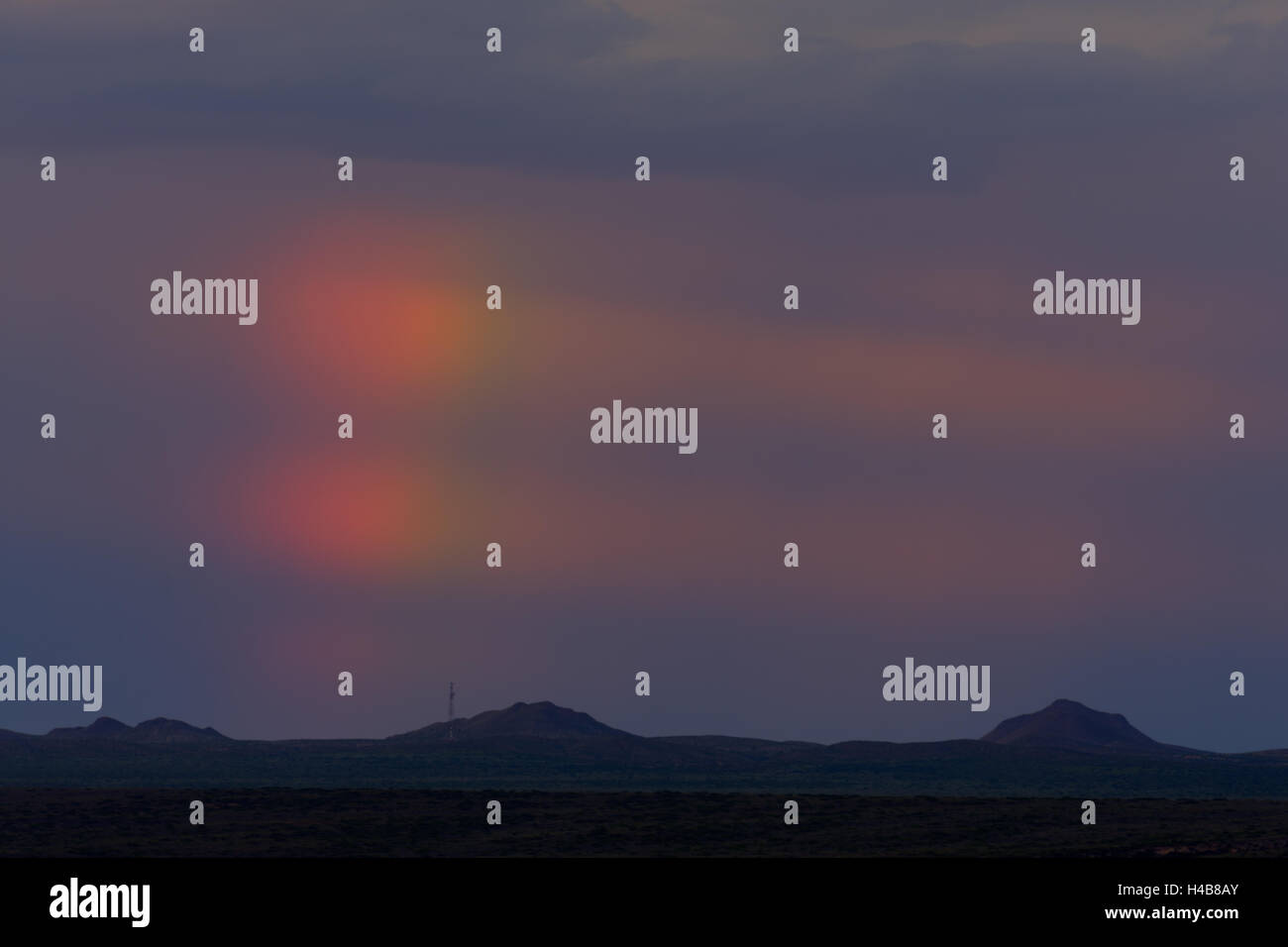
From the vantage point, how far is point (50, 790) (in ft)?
376

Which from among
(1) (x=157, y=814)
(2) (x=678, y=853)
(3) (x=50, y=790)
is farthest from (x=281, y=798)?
(2) (x=678, y=853)

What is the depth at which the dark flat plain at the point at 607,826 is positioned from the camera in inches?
3420

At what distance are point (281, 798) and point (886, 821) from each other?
32.2m

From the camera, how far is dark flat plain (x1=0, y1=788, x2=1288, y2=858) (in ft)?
285

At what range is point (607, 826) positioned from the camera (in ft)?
316
